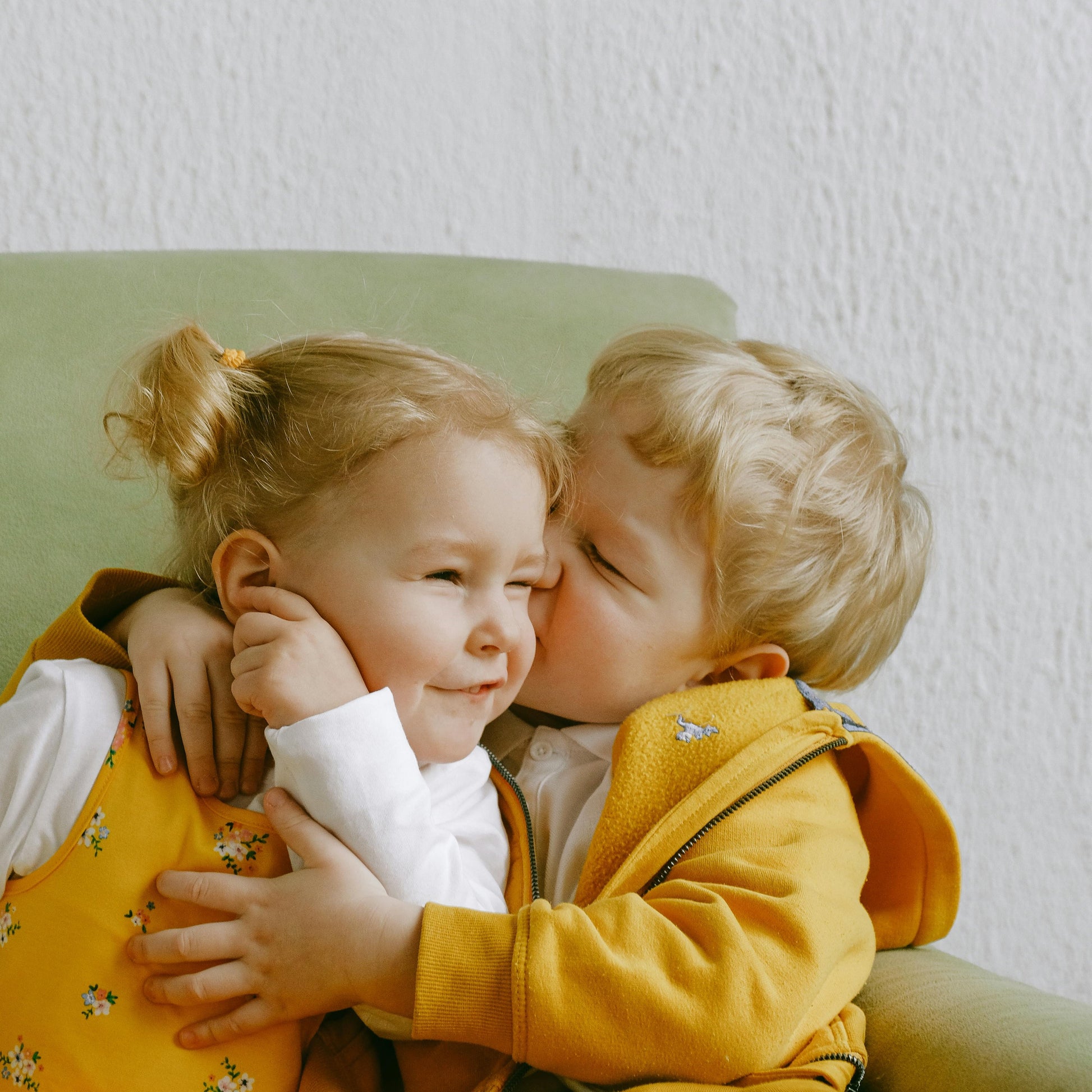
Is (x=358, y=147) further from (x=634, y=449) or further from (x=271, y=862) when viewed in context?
(x=271, y=862)

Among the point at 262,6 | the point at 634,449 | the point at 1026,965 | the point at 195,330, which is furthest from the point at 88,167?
the point at 1026,965

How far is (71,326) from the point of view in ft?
3.18

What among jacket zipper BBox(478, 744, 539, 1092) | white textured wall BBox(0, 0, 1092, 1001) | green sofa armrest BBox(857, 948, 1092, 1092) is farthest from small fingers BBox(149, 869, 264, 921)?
white textured wall BBox(0, 0, 1092, 1001)

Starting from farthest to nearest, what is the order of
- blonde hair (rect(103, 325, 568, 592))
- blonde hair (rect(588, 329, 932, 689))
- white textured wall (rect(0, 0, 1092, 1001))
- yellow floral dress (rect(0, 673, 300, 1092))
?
white textured wall (rect(0, 0, 1092, 1001)) < blonde hair (rect(588, 329, 932, 689)) < blonde hair (rect(103, 325, 568, 592)) < yellow floral dress (rect(0, 673, 300, 1092))

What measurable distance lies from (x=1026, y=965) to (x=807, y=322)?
3.01 feet

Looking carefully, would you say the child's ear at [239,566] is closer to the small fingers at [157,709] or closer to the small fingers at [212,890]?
the small fingers at [157,709]

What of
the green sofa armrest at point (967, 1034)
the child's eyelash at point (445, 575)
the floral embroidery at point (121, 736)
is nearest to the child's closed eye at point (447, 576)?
the child's eyelash at point (445, 575)

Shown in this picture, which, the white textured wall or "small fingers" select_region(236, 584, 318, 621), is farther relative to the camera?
the white textured wall

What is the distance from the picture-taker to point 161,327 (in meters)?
0.98

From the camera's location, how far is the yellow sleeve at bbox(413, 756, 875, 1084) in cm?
65

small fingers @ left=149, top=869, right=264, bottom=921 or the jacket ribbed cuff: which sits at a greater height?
small fingers @ left=149, top=869, right=264, bottom=921

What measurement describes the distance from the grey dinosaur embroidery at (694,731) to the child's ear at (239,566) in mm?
316

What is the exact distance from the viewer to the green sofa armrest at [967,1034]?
65 cm

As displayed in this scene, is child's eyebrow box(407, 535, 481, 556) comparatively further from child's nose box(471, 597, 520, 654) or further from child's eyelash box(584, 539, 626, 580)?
child's eyelash box(584, 539, 626, 580)
